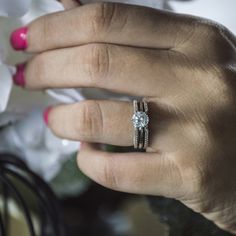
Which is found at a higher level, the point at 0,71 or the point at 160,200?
the point at 0,71

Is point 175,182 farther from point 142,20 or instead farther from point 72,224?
point 72,224

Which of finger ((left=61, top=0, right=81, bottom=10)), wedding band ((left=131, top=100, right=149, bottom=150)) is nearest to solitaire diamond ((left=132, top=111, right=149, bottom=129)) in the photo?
wedding band ((left=131, top=100, right=149, bottom=150))

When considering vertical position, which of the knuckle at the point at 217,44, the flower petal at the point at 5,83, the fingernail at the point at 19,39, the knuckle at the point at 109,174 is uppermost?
the knuckle at the point at 217,44

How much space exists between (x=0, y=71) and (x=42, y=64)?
5 cm

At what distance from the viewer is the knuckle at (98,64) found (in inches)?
14.5

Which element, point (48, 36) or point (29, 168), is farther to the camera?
point (29, 168)

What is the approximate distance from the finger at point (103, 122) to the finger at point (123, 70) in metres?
0.02

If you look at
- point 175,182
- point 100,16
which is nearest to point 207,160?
point 175,182

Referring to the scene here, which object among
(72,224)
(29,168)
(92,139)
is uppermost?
(92,139)

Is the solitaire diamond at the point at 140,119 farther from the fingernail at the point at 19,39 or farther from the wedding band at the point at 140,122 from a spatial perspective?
the fingernail at the point at 19,39

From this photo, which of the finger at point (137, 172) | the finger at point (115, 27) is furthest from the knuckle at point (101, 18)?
the finger at point (137, 172)

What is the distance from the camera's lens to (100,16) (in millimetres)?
374

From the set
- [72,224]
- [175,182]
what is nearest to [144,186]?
[175,182]

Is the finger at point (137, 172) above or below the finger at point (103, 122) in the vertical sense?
below
